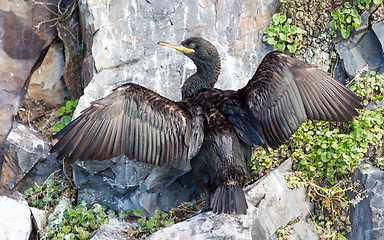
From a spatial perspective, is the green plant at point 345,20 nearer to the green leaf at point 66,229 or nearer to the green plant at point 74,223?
the green plant at point 74,223

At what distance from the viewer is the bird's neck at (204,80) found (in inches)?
205

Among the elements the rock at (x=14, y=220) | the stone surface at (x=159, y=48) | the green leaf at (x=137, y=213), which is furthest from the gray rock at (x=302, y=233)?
the rock at (x=14, y=220)

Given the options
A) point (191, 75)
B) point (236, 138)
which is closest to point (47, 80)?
point (191, 75)

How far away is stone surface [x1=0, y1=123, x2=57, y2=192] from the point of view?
19.2ft

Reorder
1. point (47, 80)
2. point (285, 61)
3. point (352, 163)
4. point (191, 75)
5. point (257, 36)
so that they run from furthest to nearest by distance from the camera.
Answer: point (47, 80) < point (257, 36) < point (191, 75) < point (352, 163) < point (285, 61)

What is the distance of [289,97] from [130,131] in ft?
4.54

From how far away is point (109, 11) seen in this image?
19.7 ft

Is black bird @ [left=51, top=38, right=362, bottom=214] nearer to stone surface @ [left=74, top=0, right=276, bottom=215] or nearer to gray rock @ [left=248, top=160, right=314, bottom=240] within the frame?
gray rock @ [left=248, top=160, right=314, bottom=240]

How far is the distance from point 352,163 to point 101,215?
2432 mm

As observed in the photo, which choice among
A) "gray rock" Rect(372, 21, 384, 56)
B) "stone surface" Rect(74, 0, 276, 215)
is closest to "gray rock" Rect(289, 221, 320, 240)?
"stone surface" Rect(74, 0, 276, 215)

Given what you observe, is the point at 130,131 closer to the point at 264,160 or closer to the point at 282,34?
the point at 264,160

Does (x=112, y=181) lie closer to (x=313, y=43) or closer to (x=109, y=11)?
(x=109, y=11)

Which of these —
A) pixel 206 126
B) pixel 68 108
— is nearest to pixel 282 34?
pixel 206 126

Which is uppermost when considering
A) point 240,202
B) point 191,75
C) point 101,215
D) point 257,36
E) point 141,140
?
point 257,36
